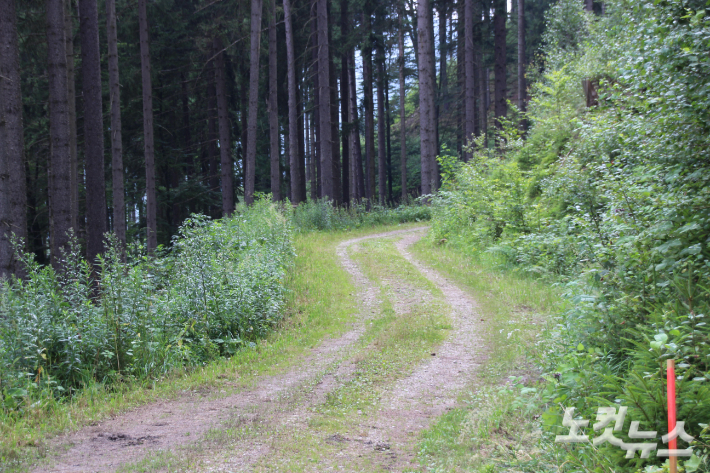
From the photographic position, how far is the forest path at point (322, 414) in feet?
14.0

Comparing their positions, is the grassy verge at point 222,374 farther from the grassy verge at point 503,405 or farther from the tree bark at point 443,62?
the tree bark at point 443,62

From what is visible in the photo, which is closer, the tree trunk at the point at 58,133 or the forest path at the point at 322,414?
the forest path at the point at 322,414

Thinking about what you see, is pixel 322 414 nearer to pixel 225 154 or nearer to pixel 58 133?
pixel 58 133

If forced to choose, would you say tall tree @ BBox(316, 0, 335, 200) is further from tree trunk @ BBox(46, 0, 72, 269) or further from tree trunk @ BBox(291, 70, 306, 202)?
tree trunk @ BBox(46, 0, 72, 269)

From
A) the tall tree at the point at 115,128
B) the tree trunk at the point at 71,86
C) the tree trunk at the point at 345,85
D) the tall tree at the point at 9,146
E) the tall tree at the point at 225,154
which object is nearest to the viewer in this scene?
the tall tree at the point at 9,146

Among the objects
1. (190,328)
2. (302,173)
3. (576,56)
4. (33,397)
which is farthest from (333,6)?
(33,397)

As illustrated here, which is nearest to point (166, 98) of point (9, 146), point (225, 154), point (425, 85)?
point (225, 154)

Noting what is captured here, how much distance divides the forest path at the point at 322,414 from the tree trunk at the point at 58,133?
773 cm

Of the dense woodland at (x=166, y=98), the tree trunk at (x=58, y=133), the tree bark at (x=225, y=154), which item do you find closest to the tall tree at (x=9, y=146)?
the dense woodland at (x=166, y=98)

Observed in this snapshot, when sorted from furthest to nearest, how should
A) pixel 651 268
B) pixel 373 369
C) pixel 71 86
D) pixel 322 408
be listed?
1. pixel 71 86
2. pixel 373 369
3. pixel 322 408
4. pixel 651 268

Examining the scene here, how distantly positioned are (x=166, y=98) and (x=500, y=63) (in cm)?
1912

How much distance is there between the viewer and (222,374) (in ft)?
22.1

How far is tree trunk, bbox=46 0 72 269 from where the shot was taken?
11469 mm

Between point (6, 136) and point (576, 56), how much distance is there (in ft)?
61.9
